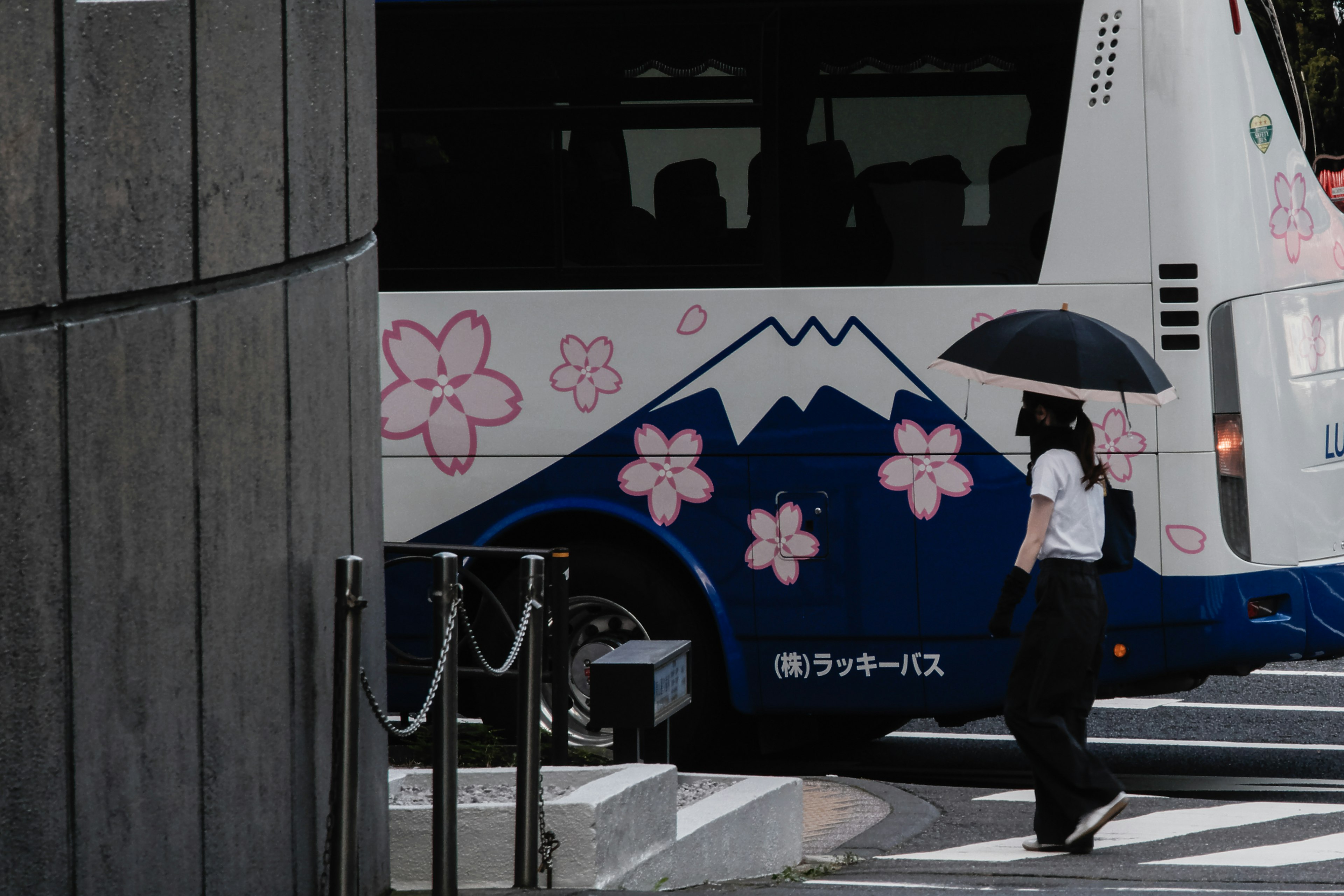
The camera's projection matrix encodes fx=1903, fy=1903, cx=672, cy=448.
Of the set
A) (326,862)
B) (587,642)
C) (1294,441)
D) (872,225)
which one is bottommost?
(326,862)

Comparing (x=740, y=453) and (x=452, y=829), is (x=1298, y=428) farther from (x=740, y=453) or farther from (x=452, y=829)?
(x=452, y=829)

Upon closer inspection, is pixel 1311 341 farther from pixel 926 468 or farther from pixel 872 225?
pixel 872 225

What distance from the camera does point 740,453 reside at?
8406mm

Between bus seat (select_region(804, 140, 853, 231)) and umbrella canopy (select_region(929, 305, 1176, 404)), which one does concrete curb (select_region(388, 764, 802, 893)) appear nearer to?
umbrella canopy (select_region(929, 305, 1176, 404))

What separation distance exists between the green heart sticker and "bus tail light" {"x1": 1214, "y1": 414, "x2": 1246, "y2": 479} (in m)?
1.19

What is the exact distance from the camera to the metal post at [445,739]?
517cm

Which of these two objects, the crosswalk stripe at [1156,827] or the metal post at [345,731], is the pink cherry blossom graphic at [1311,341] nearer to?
the crosswalk stripe at [1156,827]

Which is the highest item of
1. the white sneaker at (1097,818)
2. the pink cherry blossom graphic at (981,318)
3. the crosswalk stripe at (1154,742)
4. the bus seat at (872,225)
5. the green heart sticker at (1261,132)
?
the green heart sticker at (1261,132)

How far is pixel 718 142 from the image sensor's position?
839 cm

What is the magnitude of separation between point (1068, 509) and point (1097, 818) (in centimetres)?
112

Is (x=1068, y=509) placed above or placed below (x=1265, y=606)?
above

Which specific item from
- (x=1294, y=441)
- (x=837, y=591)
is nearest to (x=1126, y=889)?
(x=837, y=591)

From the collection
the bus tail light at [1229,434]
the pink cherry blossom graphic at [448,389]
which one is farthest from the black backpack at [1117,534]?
the pink cherry blossom graphic at [448,389]

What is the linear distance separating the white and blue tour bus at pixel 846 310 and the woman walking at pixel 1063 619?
138 cm
